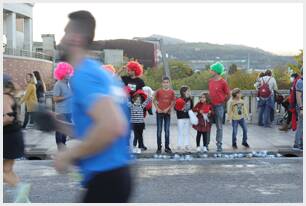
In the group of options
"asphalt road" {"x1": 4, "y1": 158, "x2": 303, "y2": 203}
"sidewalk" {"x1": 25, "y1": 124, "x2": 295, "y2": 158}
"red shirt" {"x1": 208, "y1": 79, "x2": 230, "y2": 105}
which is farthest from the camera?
"sidewalk" {"x1": 25, "y1": 124, "x2": 295, "y2": 158}

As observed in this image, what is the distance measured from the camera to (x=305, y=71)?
995cm

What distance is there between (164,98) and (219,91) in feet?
3.48

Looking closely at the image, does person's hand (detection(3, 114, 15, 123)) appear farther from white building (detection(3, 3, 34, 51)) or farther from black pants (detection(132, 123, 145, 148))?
white building (detection(3, 3, 34, 51))

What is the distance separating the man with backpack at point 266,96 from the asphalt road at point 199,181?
4.96 metres

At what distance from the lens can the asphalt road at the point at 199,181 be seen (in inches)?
262

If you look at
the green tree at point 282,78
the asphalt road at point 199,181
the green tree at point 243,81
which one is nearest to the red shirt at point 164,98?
the asphalt road at point 199,181

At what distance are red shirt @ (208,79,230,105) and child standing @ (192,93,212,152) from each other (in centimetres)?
17

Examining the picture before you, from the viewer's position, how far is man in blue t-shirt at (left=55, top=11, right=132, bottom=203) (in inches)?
109

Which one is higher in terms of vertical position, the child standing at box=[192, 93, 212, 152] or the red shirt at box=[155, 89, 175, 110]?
the red shirt at box=[155, 89, 175, 110]

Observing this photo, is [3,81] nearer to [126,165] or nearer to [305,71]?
[126,165]

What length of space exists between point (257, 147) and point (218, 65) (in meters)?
1.93

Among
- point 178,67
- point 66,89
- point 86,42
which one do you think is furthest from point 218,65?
point 178,67

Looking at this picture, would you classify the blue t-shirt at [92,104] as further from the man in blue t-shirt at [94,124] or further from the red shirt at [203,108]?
the red shirt at [203,108]

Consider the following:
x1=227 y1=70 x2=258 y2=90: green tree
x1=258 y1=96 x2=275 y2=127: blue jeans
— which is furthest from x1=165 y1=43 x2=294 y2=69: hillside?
x1=258 y1=96 x2=275 y2=127: blue jeans
